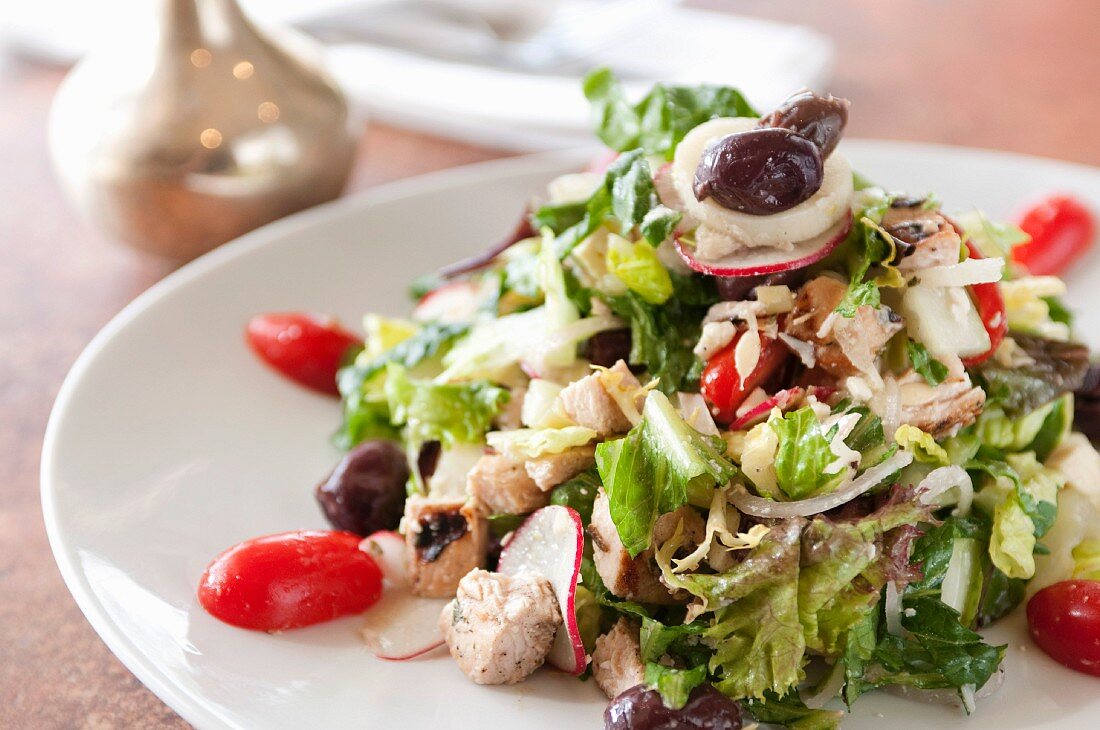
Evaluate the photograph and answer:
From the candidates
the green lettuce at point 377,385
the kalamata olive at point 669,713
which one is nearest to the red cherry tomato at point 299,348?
the green lettuce at point 377,385

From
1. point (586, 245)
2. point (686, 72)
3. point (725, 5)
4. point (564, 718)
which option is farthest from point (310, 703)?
point (725, 5)

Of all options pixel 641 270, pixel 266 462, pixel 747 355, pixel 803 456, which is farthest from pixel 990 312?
pixel 266 462

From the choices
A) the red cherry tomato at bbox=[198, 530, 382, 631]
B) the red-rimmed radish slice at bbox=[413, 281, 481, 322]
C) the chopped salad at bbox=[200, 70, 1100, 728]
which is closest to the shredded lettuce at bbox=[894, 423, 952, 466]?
the chopped salad at bbox=[200, 70, 1100, 728]

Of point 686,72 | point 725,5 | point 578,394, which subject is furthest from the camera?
point 725,5

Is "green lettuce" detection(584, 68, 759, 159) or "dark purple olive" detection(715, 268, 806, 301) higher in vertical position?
"green lettuce" detection(584, 68, 759, 159)

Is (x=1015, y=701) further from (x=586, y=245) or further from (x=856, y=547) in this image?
(x=586, y=245)

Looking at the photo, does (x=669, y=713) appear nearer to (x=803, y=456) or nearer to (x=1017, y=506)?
(x=803, y=456)

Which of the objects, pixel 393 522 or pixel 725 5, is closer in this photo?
pixel 393 522

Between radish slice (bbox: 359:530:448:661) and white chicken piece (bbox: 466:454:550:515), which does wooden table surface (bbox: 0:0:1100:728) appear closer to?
radish slice (bbox: 359:530:448:661)
